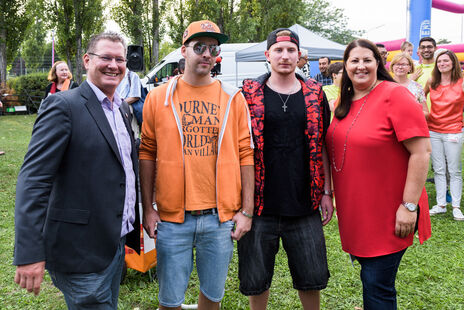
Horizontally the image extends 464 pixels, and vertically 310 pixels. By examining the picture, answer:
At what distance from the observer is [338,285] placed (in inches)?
142

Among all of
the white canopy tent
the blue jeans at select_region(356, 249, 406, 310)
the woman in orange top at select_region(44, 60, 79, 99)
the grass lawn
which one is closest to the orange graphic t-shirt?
the blue jeans at select_region(356, 249, 406, 310)

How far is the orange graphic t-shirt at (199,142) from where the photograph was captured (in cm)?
229

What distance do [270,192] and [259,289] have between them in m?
0.69

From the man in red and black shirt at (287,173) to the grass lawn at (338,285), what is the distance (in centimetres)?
84

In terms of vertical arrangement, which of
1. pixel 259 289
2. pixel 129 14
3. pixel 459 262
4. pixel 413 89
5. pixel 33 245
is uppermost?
pixel 129 14

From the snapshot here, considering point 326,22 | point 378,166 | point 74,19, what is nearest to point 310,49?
point 378,166

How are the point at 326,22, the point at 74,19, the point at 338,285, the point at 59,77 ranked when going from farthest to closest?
the point at 326,22 < the point at 74,19 < the point at 59,77 < the point at 338,285

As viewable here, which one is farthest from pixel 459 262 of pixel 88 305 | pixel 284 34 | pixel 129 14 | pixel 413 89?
pixel 129 14

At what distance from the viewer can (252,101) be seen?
2504 mm

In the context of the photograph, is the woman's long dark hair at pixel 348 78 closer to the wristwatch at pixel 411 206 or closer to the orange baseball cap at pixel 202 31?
the wristwatch at pixel 411 206

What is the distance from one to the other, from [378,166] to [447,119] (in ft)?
12.1

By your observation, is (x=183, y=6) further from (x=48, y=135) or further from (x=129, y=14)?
(x=48, y=135)

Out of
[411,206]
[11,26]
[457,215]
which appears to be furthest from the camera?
[11,26]

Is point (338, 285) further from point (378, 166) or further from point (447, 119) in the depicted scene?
point (447, 119)
